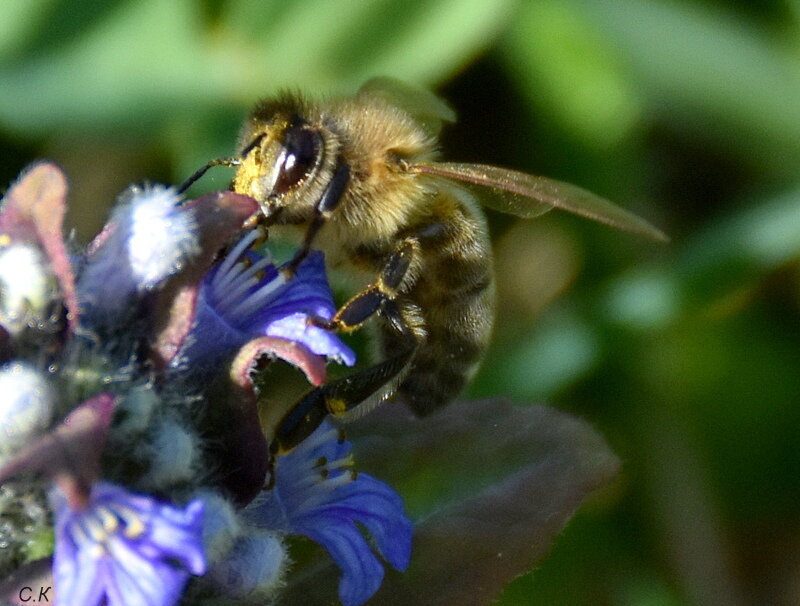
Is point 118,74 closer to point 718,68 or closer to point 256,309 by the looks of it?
point 256,309

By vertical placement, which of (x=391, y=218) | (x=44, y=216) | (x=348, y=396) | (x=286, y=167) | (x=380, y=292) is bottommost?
(x=348, y=396)

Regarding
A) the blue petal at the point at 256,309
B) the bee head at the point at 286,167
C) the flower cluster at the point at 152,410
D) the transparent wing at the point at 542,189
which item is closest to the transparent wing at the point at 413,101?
the transparent wing at the point at 542,189

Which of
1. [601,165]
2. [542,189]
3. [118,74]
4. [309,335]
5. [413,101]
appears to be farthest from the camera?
[601,165]

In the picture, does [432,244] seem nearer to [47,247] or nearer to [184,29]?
[47,247]

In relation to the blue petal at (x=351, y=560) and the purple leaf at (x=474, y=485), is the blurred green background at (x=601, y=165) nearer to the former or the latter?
the purple leaf at (x=474, y=485)

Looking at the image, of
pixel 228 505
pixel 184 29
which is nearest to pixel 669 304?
pixel 184 29

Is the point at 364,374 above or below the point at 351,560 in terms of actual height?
above

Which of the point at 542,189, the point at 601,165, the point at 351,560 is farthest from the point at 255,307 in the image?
the point at 601,165
